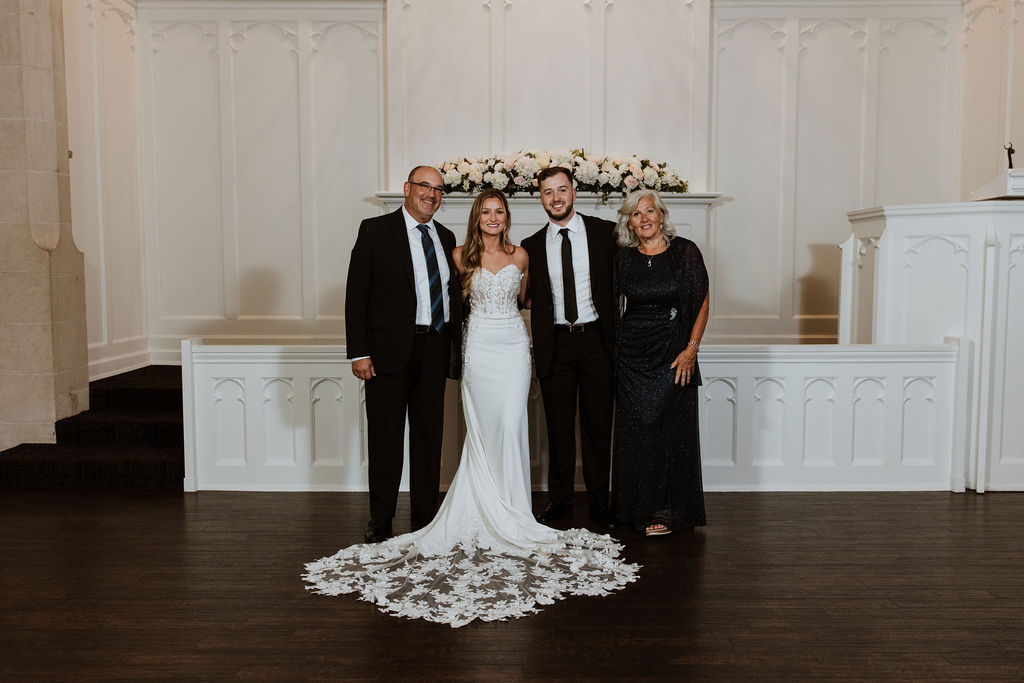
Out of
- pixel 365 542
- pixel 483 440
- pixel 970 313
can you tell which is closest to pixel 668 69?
pixel 970 313

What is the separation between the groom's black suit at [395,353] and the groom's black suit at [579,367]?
1.50 ft

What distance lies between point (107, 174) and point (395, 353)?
14.7 feet

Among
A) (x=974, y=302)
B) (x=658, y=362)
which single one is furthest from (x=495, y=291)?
(x=974, y=302)

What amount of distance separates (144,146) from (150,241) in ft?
3.02

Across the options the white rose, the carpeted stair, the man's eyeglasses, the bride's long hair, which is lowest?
the carpeted stair

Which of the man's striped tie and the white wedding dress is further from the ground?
the man's striped tie

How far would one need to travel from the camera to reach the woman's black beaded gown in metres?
4.55

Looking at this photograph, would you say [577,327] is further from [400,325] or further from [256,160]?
[256,160]

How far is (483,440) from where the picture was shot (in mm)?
4422

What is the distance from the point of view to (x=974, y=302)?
5527 mm

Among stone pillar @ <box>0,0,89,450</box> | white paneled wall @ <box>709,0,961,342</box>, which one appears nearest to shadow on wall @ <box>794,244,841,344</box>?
white paneled wall @ <box>709,0,961,342</box>

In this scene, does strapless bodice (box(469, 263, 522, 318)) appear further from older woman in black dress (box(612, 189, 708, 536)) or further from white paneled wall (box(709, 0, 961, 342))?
white paneled wall (box(709, 0, 961, 342))

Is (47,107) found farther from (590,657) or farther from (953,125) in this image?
(953,125)

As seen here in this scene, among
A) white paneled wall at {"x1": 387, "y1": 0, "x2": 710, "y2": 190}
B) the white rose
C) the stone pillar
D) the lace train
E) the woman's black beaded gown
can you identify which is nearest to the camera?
the lace train
